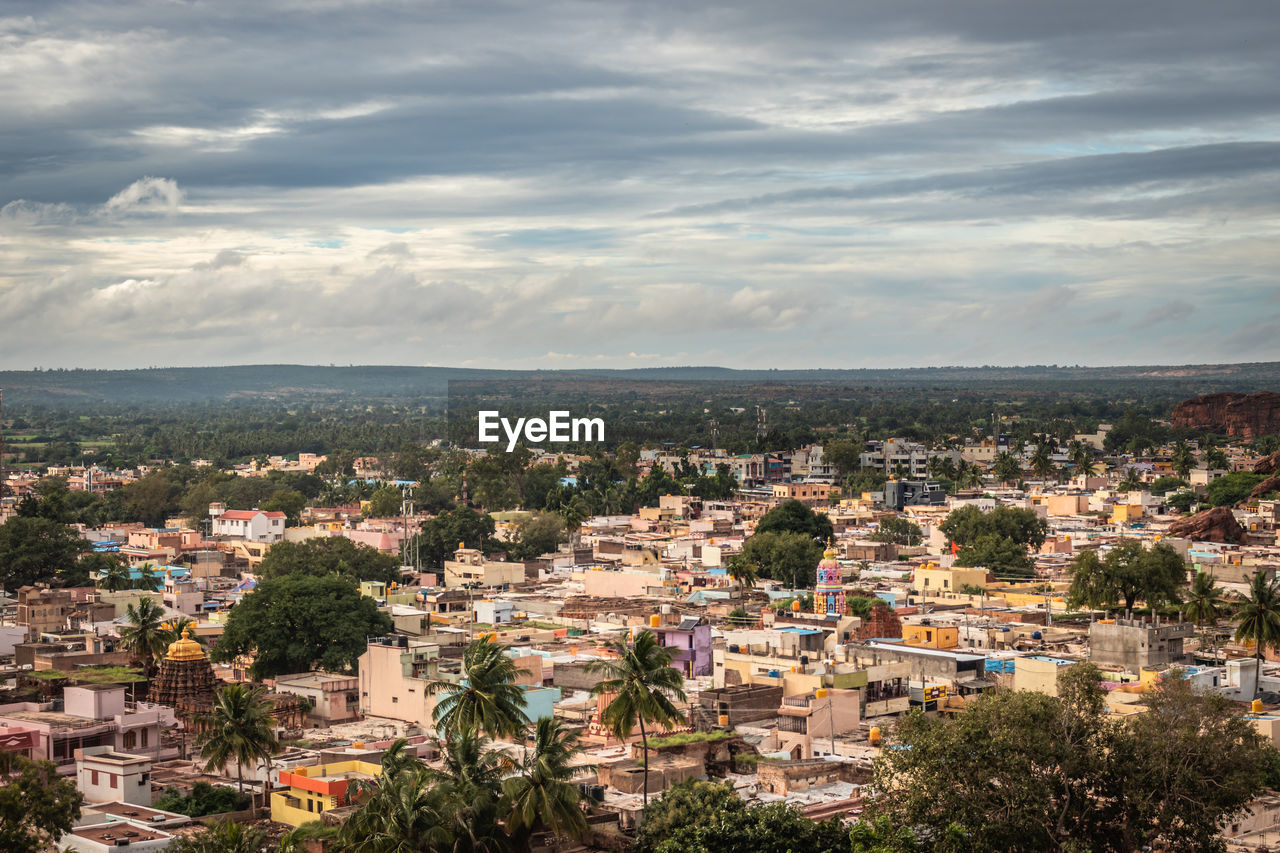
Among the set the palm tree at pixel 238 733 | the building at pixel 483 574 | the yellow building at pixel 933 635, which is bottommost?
the building at pixel 483 574

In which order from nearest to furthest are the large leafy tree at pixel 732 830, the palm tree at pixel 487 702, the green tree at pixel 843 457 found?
the large leafy tree at pixel 732 830 → the palm tree at pixel 487 702 → the green tree at pixel 843 457

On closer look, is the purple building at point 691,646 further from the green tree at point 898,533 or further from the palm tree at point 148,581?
the green tree at point 898,533

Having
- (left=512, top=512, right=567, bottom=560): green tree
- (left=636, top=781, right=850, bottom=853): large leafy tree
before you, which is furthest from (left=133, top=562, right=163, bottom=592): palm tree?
(left=636, top=781, right=850, bottom=853): large leafy tree

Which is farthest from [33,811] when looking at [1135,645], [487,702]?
[1135,645]

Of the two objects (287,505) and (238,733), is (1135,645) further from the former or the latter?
(287,505)

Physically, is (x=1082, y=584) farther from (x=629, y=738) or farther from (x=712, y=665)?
(x=629, y=738)

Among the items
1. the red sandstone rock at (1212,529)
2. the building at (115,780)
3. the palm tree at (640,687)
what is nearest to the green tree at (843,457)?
the red sandstone rock at (1212,529)
